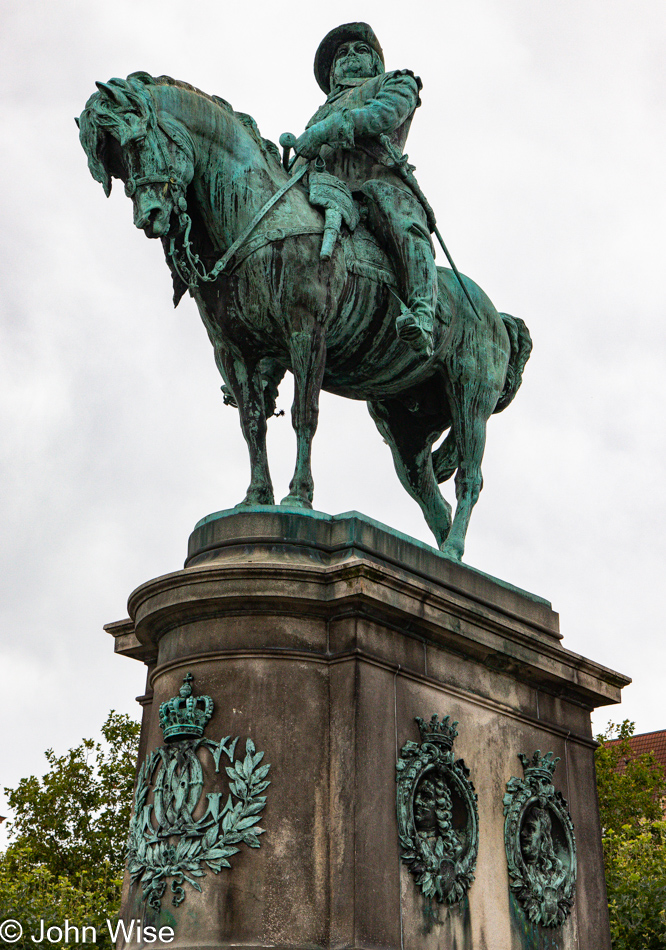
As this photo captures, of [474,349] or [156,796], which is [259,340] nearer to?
[474,349]

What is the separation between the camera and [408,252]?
9.38 meters

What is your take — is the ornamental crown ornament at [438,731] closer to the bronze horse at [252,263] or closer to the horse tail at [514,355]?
the bronze horse at [252,263]

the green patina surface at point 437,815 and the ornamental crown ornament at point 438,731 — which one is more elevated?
the ornamental crown ornament at point 438,731

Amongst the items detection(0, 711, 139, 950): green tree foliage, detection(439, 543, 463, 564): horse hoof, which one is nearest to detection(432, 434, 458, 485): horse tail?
detection(439, 543, 463, 564): horse hoof

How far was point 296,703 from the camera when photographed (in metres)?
7.59

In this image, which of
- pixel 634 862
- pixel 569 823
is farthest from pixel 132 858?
pixel 634 862

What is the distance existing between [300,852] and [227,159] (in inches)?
191

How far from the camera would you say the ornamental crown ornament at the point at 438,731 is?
8.00 metres

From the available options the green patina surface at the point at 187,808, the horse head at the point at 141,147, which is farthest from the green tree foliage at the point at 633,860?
the horse head at the point at 141,147

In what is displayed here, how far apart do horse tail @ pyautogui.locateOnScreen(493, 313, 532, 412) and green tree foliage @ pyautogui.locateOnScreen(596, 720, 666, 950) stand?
8226mm

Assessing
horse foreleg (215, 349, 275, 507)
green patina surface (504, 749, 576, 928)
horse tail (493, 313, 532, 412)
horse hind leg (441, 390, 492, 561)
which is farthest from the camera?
horse tail (493, 313, 532, 412)

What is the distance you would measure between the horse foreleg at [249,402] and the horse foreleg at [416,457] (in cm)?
162

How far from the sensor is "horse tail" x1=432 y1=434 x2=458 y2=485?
35.7ft

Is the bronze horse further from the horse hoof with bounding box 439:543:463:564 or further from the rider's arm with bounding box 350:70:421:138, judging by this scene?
the rider's arm with bounding box 350:70:421:138
